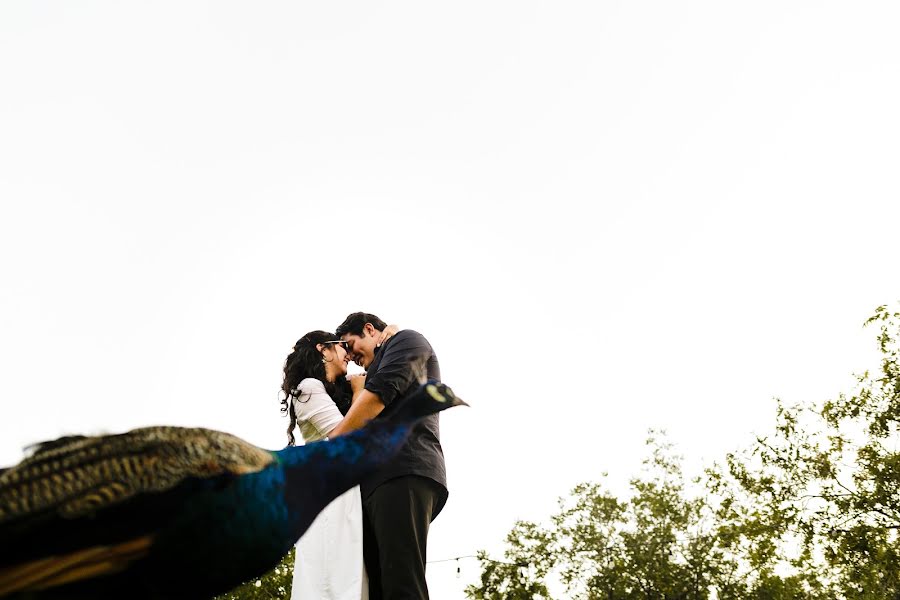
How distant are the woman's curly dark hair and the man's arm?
2.81 ft

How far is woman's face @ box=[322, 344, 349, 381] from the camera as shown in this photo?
4.47 metres

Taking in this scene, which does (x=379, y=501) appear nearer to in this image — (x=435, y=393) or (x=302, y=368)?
(x=435, y=393)

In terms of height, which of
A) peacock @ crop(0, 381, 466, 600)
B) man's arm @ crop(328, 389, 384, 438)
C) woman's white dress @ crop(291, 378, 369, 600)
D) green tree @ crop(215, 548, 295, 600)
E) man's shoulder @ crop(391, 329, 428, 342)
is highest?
green tree @ crop(215, 548, 295, 600)

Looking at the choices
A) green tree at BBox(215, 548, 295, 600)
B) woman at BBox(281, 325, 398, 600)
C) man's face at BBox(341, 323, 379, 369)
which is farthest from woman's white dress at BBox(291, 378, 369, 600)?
green tree at BBox(215, 548, 295, 600)

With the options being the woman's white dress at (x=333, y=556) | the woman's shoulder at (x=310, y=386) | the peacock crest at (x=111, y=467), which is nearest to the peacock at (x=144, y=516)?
the peacock crest at (x=111, y=467)

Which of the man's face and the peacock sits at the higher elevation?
the man's face

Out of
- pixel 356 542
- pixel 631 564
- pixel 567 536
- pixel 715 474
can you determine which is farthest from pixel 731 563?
pixel 356 542

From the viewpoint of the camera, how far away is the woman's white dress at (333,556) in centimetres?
362

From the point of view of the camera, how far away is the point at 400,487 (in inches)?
136

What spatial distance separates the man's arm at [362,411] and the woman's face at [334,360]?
92 centimetres

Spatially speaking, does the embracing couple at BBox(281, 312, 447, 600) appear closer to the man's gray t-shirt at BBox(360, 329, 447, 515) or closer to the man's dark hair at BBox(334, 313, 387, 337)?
the man's gray t-shirt at BBox(360, 329, 447, 515)

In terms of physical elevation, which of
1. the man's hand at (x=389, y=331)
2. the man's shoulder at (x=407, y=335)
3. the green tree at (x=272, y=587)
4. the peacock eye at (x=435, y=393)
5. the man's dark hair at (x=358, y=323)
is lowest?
the peacock eye at (x=435, y=393)

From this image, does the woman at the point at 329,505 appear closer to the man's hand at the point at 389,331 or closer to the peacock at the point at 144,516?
the man's hand at the point at 389,331

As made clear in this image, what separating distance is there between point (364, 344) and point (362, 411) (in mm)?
996
